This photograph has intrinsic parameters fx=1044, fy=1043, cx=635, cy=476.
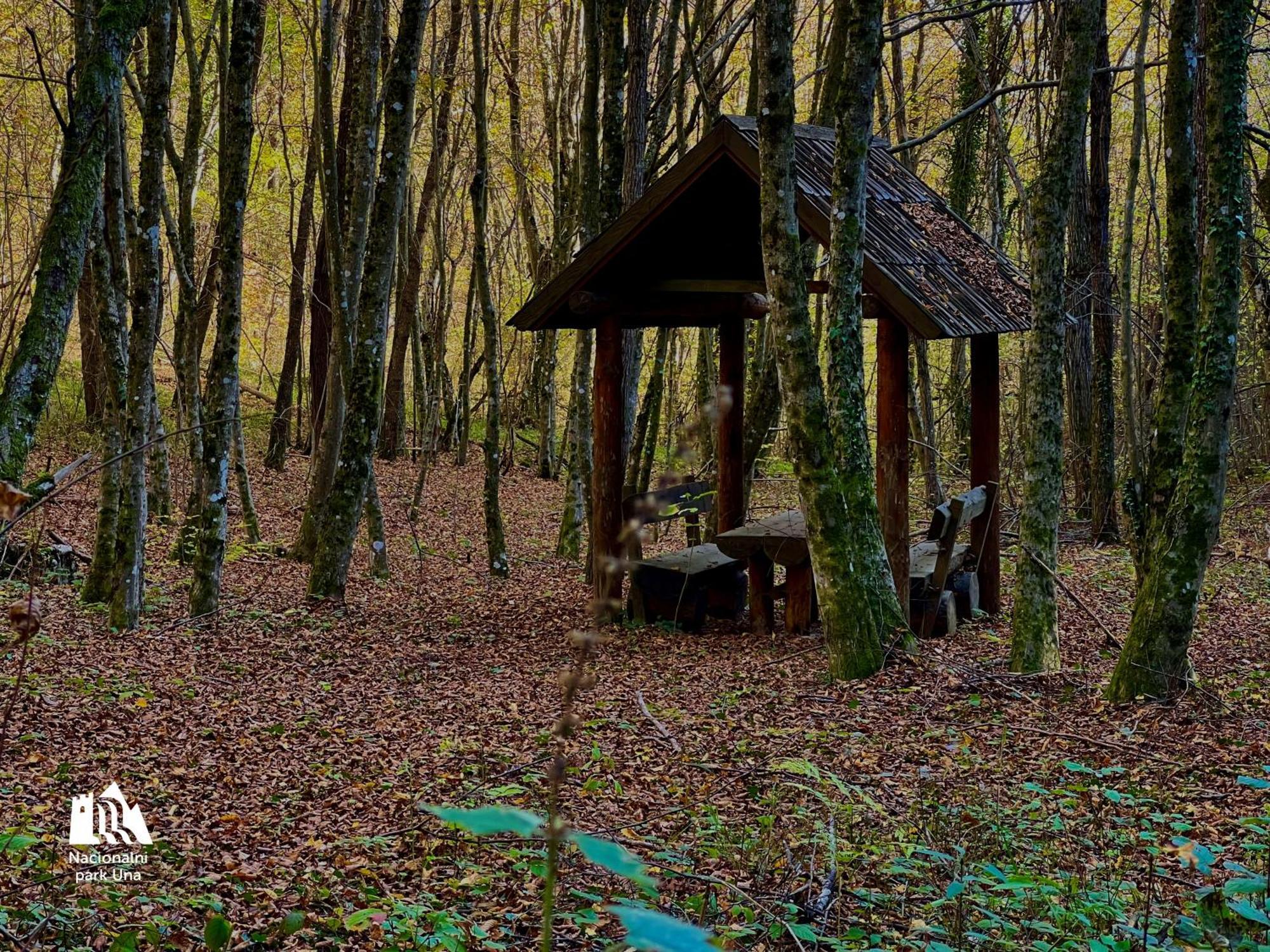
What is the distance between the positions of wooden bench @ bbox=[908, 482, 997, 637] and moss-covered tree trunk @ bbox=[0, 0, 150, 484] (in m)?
6.94

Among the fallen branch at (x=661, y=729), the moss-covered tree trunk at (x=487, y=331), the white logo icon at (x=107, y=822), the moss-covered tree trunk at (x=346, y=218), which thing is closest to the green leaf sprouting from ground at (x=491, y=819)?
the white logo icon at (x=107, y=822)

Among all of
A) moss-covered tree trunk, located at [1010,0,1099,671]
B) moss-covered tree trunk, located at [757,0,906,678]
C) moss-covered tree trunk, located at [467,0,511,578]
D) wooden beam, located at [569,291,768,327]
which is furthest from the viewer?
moss-covered tree trunk, located at [467,0,511,578]

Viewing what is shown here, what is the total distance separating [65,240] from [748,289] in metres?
7.17

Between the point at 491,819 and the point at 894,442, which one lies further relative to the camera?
the point at 894,442

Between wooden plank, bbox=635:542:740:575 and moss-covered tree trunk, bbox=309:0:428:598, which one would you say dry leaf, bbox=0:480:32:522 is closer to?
wooden plank, bbox=635:542:740:575

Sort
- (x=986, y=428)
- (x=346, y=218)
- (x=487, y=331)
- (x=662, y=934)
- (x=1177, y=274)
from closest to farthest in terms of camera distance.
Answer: (x=662, y=934) < (x=1177, y=274) < (x=986, y=428) < (x=346, y=218) < (x=487, y=331)

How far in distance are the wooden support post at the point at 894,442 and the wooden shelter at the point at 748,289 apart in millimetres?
12

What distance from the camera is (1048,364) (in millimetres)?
7484

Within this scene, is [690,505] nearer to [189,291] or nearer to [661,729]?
[189,291]

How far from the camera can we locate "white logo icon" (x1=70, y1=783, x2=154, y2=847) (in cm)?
434

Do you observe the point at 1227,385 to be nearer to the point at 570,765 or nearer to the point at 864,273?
the point at 864,273

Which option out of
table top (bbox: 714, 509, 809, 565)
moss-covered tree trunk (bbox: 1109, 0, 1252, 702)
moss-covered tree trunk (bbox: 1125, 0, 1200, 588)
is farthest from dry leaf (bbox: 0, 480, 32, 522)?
table top (bbox: 714, 509, 809, 565)

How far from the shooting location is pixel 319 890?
156 inches

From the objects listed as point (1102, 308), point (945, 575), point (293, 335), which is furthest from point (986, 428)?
point (293, 335)
